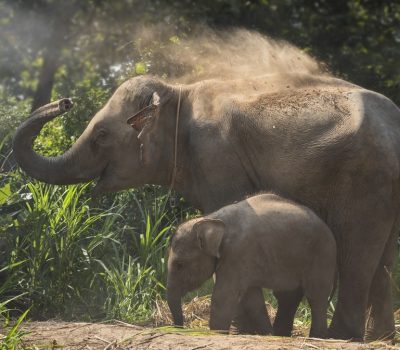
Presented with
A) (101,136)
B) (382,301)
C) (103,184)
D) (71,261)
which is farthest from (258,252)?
(71,261)

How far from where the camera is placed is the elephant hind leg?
859 cm

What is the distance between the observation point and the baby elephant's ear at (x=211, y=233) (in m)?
7.74

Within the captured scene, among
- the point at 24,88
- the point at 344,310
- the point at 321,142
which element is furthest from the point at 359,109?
the point at 24,88

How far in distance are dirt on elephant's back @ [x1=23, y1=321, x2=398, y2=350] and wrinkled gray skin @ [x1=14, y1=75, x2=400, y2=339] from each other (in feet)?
3.06

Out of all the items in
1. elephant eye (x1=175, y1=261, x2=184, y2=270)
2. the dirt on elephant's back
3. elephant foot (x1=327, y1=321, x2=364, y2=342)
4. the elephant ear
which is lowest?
elephant foot (x1=327, y1=321, x2=364, y2=342)

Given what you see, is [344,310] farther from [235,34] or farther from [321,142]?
[235,34]

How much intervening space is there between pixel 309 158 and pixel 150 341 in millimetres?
1751

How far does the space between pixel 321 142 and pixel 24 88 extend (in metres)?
17.2

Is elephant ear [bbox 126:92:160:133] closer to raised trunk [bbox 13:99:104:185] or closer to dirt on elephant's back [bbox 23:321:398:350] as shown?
raised trunk [bbox 13:99:104:185]

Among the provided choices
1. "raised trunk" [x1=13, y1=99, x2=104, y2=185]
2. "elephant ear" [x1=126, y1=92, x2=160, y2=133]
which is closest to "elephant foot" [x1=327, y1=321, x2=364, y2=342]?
"elephant ear" [x1=126, y1=92, x2=160, y2=133]

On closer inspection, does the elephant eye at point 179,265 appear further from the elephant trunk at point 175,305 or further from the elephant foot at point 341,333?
the elephant foot at point 341,333

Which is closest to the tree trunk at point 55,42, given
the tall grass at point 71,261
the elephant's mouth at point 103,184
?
the tall grass at point 71,261

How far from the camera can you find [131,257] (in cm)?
1052

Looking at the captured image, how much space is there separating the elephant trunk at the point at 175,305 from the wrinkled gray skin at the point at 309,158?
1.61 ft
